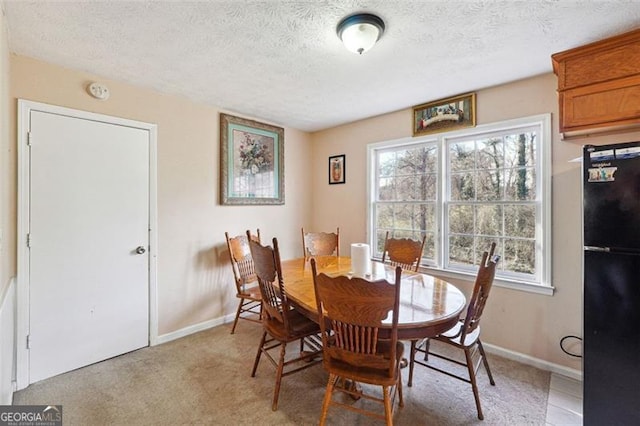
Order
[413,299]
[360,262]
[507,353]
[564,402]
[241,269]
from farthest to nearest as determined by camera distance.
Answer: [241,269] → [507,353] → [360,262] → [564,402] → [413,299]

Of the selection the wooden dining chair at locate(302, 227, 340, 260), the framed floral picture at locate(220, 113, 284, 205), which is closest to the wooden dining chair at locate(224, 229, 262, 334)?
the framed floral picture at locate(220, 113, 284, 205)

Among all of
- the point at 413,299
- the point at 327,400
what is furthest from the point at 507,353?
the point at 327,400

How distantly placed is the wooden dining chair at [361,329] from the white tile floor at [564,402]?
1.21 m

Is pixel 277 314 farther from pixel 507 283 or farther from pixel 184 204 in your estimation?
pixel 507 283

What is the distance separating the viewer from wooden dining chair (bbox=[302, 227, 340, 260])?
10.8 feet

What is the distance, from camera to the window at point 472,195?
2557mm

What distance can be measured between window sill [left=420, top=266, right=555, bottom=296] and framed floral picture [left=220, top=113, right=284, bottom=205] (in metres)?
2.13

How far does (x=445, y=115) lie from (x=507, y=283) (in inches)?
66.8

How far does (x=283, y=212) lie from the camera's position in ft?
13.2

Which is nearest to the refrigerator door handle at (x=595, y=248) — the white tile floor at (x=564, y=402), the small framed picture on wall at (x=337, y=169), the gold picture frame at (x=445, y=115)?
the white tile floor at (x=564, y=402)

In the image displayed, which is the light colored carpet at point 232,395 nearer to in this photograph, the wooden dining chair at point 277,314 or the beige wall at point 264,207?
the wooden dining chair at point 277,314

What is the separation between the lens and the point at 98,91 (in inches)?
97.4

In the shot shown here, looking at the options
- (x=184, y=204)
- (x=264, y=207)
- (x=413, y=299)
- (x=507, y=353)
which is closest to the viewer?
(x=413, y=299)

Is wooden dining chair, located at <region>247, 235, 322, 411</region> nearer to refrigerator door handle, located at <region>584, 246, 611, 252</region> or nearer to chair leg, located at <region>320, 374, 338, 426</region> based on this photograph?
chair leg, located at <region>320, 374, 338, 426</region>
